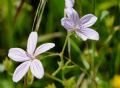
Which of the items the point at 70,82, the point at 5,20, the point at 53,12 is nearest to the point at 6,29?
the point at 5,20

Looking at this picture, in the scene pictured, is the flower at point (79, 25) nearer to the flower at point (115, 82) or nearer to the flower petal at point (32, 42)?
the flower petal at point (32, 42)

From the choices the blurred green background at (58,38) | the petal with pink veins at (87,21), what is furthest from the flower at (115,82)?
the petal with pink veins at (87,21)

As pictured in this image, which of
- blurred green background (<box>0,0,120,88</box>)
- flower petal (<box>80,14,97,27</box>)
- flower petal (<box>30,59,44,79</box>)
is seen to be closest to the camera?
flower petal (<box>30,59,44,79</box>)

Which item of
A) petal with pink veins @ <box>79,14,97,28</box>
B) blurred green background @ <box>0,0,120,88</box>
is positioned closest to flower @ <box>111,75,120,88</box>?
blurred green background @ <box>0,0,120,88</box>

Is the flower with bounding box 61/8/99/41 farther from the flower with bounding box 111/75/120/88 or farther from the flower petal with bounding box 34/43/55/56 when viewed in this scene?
the flower with bounding box 111/75/120/88

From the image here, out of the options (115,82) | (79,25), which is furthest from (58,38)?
(79,25)

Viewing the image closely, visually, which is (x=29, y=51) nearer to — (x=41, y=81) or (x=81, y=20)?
(x=81, y=20)
